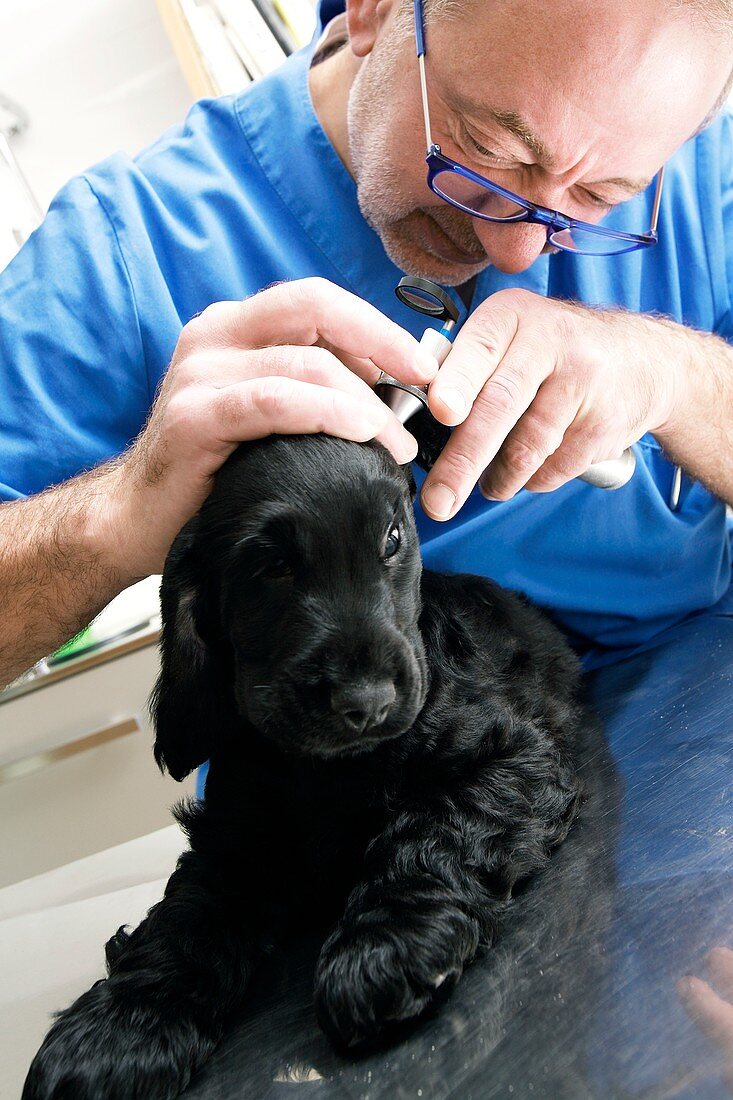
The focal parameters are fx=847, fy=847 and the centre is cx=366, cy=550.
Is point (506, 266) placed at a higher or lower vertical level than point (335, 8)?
lower

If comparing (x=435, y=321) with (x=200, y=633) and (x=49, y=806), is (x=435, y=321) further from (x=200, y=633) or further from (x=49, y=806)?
(x=49, y=806)

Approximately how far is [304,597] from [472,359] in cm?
27

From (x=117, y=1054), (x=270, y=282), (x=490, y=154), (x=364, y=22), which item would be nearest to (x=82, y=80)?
(x=364, y=22)

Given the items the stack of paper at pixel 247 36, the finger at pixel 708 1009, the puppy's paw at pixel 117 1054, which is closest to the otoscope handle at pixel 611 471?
the finger at pixel 708 1009

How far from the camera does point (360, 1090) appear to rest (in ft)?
1.72

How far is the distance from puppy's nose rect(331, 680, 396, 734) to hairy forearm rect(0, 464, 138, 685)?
364 mm

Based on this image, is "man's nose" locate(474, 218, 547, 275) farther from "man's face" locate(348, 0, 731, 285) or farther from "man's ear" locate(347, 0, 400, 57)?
"man's ear" locate(347, 0, 400, 57)

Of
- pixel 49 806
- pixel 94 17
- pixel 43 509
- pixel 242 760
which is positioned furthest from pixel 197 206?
pixel 94 17

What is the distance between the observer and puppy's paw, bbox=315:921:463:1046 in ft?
1.85

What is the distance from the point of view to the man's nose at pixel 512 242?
1.04 metres

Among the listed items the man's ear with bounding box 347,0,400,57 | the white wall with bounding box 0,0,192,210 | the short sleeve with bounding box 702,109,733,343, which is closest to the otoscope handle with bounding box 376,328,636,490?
the man's ear with bounding box 347,0,400,57

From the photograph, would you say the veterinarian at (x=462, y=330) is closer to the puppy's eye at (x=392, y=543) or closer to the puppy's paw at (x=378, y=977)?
the puppy's eye at (x=392, y=543)

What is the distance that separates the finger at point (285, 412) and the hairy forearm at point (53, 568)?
24cm

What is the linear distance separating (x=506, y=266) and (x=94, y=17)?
7.10 feet
